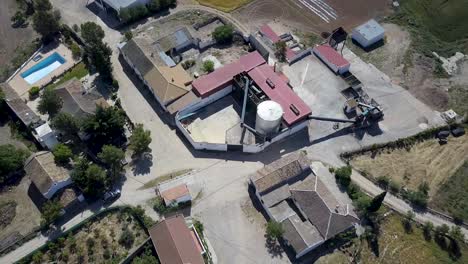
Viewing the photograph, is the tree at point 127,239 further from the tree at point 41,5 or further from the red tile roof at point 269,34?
the tree at point 41,5

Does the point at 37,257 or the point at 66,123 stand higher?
the point at 66,123

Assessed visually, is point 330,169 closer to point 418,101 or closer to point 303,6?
point 418,101

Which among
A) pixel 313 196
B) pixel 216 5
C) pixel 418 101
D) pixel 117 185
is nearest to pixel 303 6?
pixel 216 5

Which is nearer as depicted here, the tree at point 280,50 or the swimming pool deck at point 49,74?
the swimming pool deck at point 49,74

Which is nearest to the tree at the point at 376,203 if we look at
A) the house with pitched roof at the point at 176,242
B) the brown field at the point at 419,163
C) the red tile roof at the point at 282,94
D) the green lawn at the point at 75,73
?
the brown field at the point at 419,163

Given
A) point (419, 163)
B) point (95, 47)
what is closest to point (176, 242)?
point (95, 47)

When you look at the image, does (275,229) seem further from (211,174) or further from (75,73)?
(75,73)

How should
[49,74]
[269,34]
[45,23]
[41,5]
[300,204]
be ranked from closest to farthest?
[300,204], [49,74], [45,23], [41,5], [269,34]
